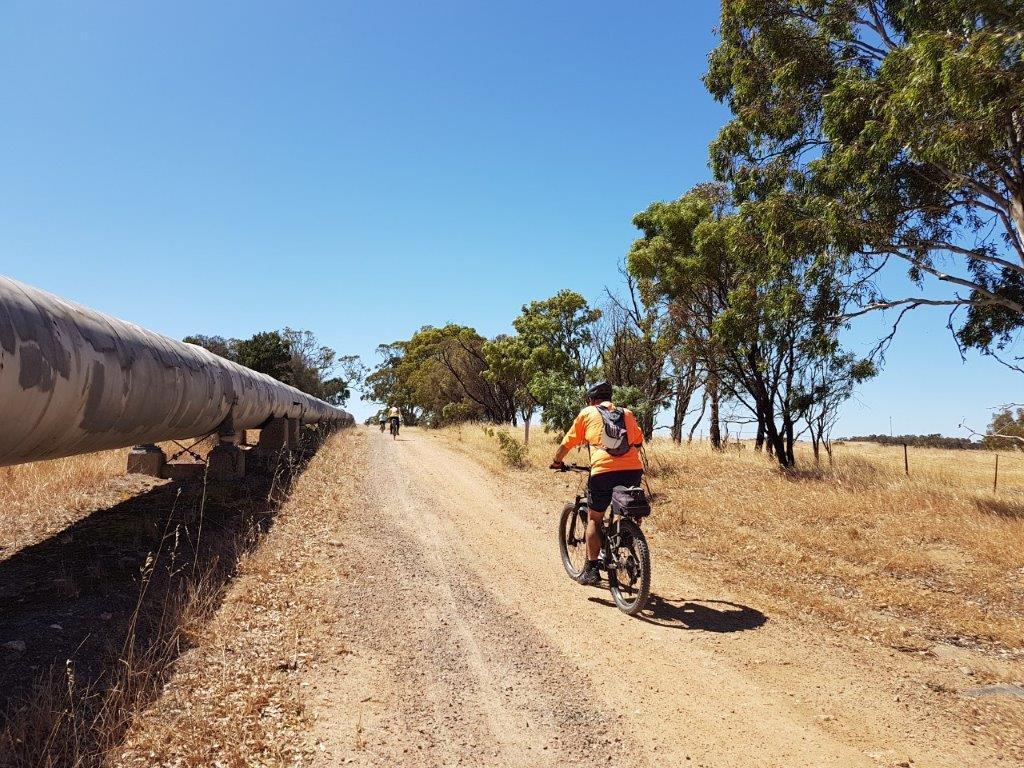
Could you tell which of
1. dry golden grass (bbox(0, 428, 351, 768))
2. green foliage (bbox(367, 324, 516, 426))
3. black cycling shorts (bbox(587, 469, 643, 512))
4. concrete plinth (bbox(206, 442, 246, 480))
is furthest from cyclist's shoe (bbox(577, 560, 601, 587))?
green foliage (bbox(367, 324, 516, 426))

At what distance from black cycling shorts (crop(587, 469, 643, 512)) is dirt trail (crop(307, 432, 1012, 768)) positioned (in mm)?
958

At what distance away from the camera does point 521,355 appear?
99.5 ft

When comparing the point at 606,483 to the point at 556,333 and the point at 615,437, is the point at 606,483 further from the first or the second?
the point at 556,333

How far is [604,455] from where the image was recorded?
5609 mm

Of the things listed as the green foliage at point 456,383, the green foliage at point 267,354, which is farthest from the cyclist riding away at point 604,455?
the green foliage at point 267,354

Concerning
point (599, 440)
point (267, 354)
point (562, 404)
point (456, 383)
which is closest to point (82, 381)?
point (599, 440)

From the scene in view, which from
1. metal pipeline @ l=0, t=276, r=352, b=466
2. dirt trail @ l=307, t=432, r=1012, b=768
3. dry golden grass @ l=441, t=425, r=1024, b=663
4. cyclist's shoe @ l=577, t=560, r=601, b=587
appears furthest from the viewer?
cyclist's shoe @ l=577, t=560, r=601, b=587

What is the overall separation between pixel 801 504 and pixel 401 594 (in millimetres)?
7375

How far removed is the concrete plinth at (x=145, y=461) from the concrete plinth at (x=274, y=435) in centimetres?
541

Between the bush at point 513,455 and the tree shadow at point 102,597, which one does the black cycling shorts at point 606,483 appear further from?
the bush at point 513,455

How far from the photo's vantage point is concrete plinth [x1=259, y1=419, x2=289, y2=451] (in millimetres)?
14281

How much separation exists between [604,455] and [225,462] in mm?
7054

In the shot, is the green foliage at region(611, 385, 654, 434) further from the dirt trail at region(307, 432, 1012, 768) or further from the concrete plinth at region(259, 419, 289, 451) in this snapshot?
the concrete plinth at region(259, 419, 289, 451)

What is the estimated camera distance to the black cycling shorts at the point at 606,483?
18.3 ft
